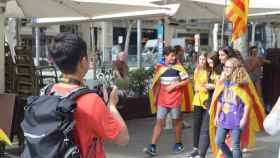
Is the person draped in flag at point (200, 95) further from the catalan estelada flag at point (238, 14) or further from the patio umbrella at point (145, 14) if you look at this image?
the patio umbrella at point (145, 14)

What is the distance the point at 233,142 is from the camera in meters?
6.13

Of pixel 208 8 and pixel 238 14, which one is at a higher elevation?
pixel 208 8

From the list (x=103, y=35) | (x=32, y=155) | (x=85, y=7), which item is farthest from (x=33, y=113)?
(x=103, y=35)

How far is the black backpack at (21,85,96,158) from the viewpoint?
2.54 meters

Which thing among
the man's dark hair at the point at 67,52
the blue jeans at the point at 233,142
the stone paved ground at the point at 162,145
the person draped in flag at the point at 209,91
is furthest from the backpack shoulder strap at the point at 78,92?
the stone paved ground at the point at 162,145

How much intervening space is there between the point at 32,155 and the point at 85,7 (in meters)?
6.10

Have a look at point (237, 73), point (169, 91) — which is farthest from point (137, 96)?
point (237, 73)

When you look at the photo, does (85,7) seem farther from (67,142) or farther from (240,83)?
(67,142)

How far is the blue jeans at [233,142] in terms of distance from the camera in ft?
20.0

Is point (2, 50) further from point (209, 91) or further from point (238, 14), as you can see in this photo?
point (238, 14)

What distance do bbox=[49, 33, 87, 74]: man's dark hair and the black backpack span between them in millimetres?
132

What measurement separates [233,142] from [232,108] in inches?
15.6

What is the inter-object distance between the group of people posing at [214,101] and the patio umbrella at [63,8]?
0.97 metres

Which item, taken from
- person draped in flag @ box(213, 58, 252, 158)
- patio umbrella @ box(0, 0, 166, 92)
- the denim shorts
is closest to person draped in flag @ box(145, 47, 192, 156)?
the denim shorts
